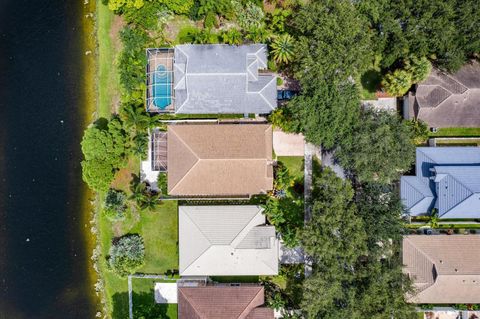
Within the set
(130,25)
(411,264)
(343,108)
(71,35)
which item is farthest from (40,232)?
(411,264)

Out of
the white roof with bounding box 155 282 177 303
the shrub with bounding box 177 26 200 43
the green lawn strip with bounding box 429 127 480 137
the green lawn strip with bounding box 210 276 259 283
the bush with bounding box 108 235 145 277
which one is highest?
the shrub with bounding box 177 26 200 43

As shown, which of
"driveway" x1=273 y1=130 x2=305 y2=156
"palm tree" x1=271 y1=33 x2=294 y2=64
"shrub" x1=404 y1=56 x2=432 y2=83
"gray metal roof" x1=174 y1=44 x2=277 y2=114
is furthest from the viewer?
"driveway" x1=273 y1=130 x2=305 y2=156

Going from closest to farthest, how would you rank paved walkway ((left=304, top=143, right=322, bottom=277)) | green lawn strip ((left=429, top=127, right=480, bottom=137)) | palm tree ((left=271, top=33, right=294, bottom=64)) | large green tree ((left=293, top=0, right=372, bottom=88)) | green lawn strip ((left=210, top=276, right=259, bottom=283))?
large green tree ((left=293, top=0, right=372, bottom=88)) → palm tree ((left=271, top=33, right=294, bottom=64)) → green lawn strip ((left=429, top=127, right=480, bottom=137)) → paved walkway ((left=304, top=143, right=322, bottom=277)) → green lawn strip ((left=210, top=276, right=259, bottom=283))

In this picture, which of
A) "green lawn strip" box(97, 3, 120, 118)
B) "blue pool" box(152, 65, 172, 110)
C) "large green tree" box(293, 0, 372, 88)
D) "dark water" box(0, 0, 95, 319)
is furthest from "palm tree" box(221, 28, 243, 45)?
"dark water" box(0, 0, 95, 319)

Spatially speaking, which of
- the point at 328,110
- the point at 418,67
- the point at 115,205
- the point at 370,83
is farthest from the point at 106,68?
the point at 418,67

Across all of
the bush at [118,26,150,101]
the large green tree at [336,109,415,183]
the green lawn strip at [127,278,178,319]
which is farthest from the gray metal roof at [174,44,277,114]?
the green lawn strip at [127,278,178,319]

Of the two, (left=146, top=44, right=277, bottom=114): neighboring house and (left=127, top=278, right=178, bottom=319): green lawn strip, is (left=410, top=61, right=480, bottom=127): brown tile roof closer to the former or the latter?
(left=146, top=44, right=277, bottom=114): neighboring house

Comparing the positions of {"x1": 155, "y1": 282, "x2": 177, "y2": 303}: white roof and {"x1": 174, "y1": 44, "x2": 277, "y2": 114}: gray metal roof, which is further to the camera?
{"x1": 155, "y1": 282, "x2": 177, "y2": 303}: white roof

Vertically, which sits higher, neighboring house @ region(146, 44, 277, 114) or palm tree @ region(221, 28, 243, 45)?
palm tree @ region(221, 28, 243, 45)
